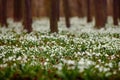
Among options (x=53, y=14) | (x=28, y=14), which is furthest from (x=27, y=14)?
(x=53, y=14)

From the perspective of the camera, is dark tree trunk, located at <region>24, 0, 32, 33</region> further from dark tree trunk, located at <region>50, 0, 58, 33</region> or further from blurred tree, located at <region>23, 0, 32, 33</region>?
dark tree trunk, located at <region>50, 0, 58, 33</region>

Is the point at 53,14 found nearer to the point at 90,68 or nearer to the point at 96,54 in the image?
the point at 96,54

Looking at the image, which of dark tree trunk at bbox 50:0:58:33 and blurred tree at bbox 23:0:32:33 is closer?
dark tree trunk at bbox 50:0:58:33

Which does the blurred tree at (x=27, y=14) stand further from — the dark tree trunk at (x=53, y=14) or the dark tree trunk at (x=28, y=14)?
the dark tree trunk at (x=53, y=14)

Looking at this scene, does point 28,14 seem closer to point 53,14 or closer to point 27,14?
point 27,14

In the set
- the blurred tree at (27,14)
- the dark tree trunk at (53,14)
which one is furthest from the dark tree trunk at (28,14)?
the dark tree trunk at (53,14)

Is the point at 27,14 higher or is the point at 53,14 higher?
the point at 27,14

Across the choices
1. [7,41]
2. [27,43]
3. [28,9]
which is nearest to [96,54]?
[27,43]

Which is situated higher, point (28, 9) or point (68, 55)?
point (28, 9)

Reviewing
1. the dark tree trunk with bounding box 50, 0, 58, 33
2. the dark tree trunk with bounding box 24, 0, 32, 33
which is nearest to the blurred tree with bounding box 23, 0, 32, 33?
the dark tree trunk with bounding box 24, 0, 32, 33

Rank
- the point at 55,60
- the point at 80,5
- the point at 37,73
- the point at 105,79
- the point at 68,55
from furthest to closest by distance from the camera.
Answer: the point at 80,5
the point at 68,55
the point at 55,60
the point at 37,73
the point at 105,79

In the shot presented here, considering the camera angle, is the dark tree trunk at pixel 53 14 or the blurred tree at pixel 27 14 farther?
the blurred tree at pixel 27 14
